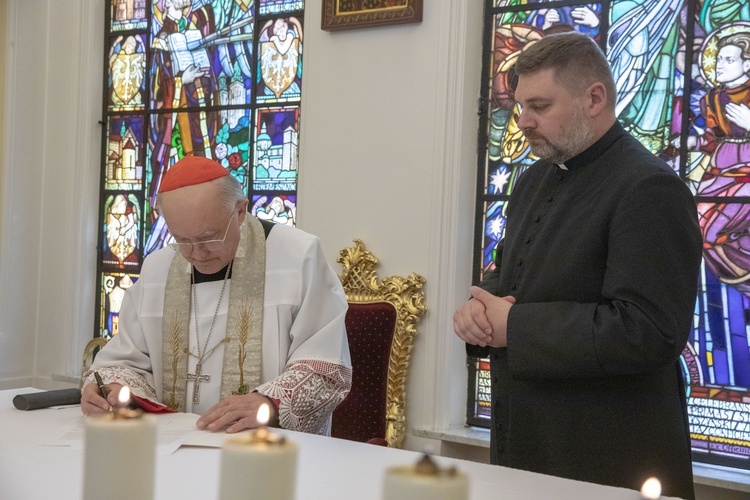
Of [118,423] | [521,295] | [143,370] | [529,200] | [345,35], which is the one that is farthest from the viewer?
[345,35]

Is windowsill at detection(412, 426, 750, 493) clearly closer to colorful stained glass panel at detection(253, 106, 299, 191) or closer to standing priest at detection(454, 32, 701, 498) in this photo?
standing priest at detection(454, 32, 701, 498)

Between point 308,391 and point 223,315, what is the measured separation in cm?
55

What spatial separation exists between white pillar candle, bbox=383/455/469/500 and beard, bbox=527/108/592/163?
5.73 ft

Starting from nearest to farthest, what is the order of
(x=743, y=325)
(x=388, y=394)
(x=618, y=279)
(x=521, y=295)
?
(x=618, y=279) < (x=521, y=295) < (x=743, y=325) < (x=388, y=394)

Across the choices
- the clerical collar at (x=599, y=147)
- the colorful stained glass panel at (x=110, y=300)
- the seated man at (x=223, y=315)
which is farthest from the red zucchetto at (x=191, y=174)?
the colorful stained glass panel at (x=110, y=300)

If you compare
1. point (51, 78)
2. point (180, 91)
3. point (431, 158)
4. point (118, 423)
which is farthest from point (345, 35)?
point (118, 423)

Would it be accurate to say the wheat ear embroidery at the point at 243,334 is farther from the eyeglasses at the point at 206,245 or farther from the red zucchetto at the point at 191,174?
the red zucchetto at the point at 191,174

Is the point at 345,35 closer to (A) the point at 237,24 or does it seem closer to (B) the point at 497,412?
(A) the point at 237,24

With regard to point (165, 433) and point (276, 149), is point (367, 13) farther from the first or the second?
point (165, 433)

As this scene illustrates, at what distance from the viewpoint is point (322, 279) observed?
11.1 feet

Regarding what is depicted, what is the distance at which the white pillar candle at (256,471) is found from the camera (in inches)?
38.7

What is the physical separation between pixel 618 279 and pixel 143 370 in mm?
1834

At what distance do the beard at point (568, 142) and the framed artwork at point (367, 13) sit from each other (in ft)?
8.22

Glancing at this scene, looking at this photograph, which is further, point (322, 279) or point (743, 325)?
point (743, 325)
